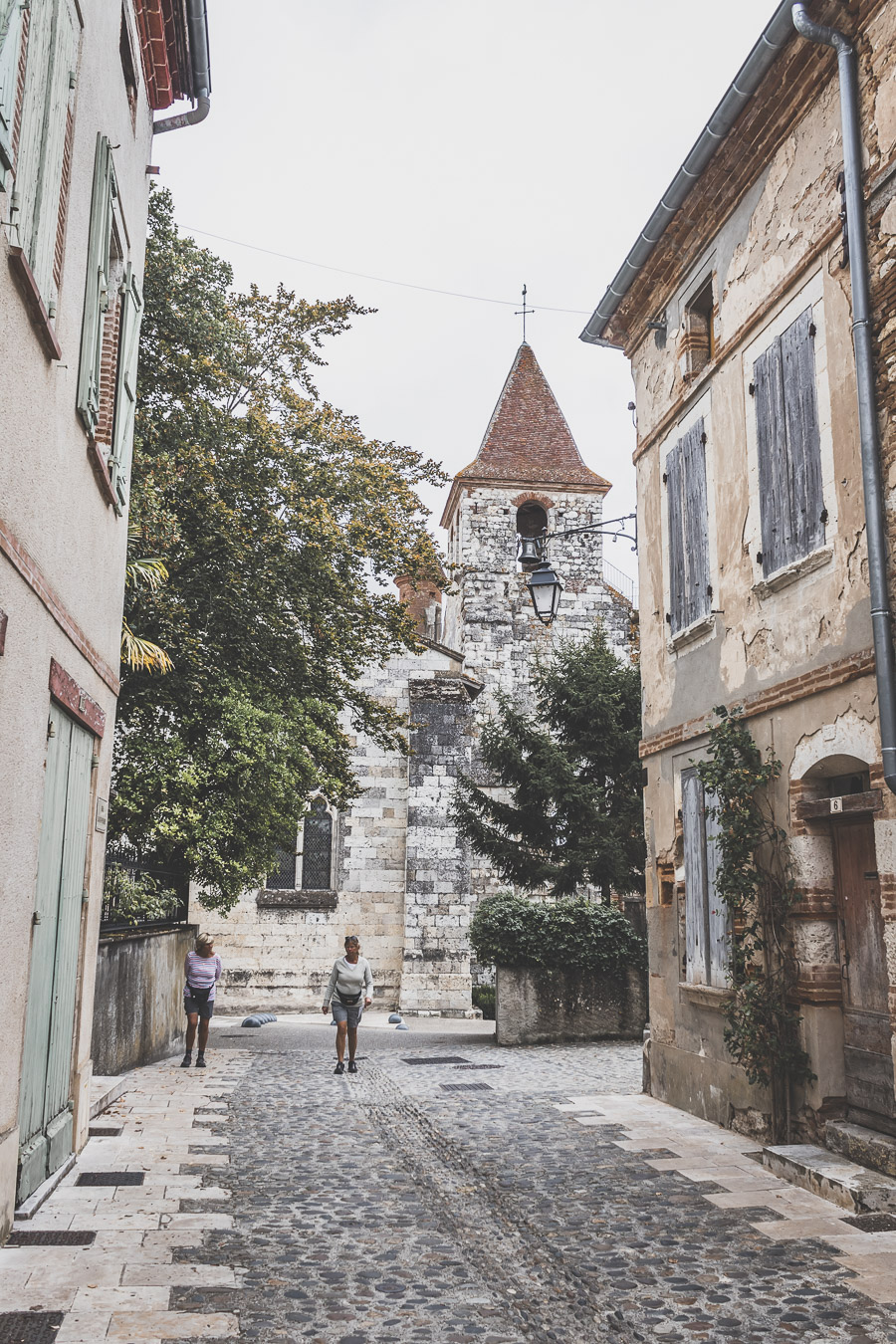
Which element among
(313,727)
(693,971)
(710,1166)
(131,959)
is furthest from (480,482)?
(710,1166)

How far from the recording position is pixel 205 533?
520 inches

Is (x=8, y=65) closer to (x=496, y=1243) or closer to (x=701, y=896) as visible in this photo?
(x=496, y=1243)

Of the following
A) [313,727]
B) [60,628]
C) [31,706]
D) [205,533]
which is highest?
[205,533]

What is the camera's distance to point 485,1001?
20.9 metres

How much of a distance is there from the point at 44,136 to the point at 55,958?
13.7 feet

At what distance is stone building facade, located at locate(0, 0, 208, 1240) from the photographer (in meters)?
4.69

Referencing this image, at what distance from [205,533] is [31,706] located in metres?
8.17

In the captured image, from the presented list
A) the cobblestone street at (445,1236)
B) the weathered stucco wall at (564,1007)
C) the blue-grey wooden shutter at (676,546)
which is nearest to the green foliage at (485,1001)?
the weathered stucco wall at (564,1007)

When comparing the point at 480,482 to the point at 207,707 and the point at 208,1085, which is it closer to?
the point at 207,707

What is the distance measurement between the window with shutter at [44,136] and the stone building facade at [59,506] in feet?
0.05

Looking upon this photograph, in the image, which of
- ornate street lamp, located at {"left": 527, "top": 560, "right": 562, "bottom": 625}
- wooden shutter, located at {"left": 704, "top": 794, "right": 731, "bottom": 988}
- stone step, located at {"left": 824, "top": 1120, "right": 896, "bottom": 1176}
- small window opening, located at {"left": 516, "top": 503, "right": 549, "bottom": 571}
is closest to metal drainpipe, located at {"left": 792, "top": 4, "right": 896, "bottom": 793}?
stone step, located at {"left": 824, "top": 1120, "right": 896, "bottom": 1176}

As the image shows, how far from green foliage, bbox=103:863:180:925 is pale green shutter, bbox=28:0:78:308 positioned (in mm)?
7870

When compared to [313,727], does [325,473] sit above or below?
above

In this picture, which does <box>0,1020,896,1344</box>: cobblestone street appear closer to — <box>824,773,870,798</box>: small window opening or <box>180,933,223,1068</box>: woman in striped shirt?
<box>824,773,870,798</box>: small window opening
